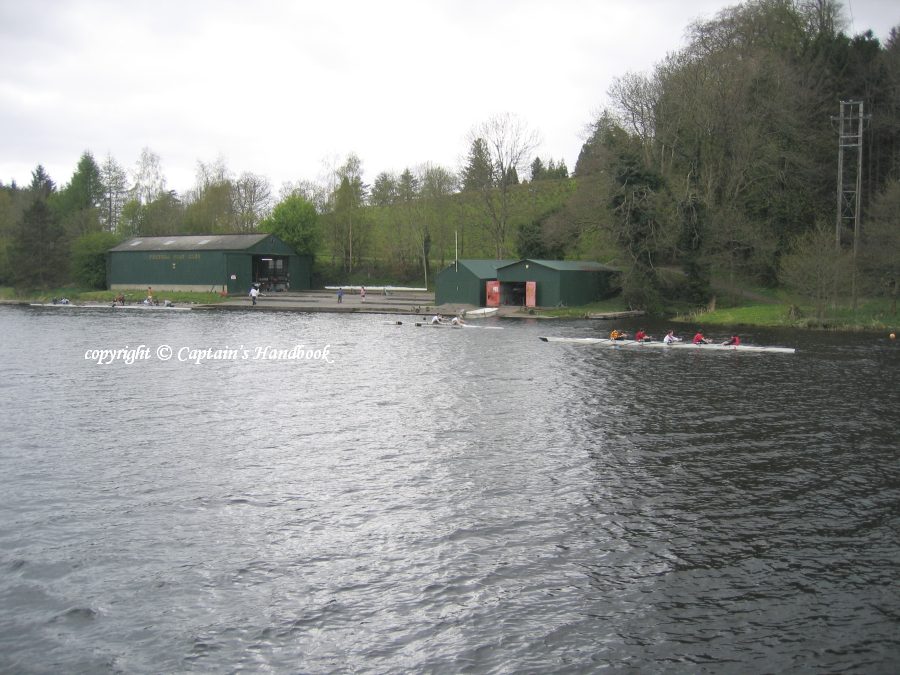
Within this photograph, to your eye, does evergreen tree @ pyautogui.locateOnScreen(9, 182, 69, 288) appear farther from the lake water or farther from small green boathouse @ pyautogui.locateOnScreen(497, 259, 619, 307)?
the lake water

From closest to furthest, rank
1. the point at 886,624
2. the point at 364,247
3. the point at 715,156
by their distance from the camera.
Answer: the point at 886,624, the point at 715,156, the point at 364,247

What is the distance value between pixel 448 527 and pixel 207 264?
223 feet

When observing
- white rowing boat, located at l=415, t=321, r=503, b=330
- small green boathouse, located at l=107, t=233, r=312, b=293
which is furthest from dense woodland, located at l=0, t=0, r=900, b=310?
white rowing boat, located at l=415, t=321, r=503, b=330

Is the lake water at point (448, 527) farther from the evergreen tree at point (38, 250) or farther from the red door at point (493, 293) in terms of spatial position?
the evergreen tree at point (38, 250)

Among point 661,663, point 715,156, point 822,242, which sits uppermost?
point 715,156

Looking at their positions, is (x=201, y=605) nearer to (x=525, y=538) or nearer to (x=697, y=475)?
(x=525, y=538)

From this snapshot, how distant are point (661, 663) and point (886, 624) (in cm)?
340

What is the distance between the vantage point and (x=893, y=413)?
74.2 ft

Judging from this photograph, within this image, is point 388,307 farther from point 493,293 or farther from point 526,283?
point 526,283

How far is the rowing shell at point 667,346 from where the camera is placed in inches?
1443

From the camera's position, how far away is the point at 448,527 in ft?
44.3

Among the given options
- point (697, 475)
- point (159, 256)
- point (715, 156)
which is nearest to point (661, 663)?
point (697, 475)

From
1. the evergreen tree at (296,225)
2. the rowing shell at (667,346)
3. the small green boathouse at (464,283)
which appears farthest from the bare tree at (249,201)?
the rowing shell at (667,346)

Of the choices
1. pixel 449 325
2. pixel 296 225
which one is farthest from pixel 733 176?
pixel 296 225
